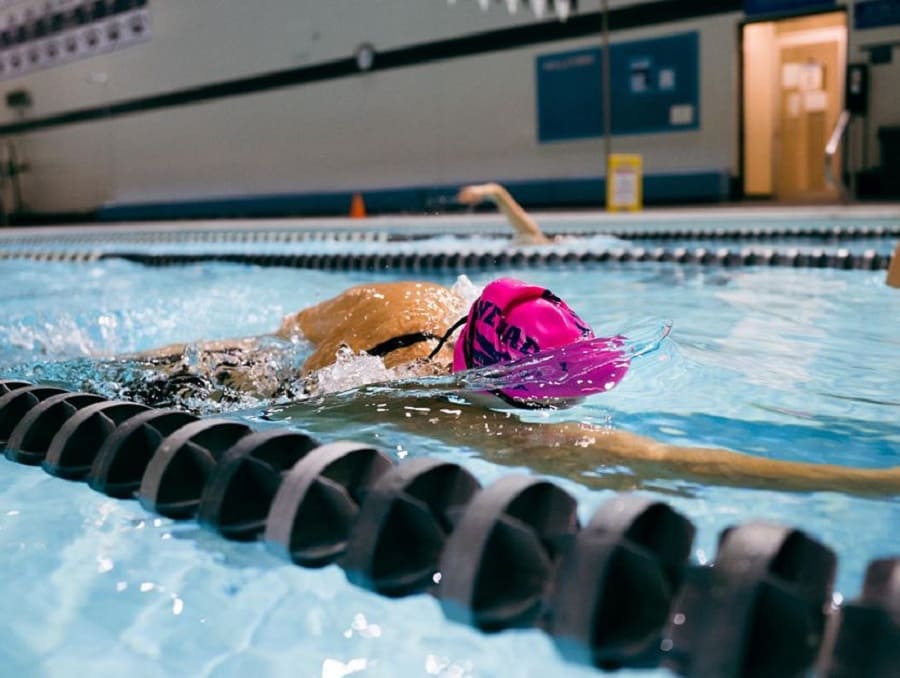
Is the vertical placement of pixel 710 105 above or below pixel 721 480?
above

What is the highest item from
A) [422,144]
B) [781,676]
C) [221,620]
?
[422,144]

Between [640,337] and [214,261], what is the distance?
5.18 m

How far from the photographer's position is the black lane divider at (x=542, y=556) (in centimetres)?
92

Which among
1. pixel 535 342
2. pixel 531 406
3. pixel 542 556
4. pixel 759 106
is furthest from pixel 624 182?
pixel 542 556

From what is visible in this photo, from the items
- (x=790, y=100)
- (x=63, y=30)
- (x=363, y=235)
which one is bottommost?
(x=363, y=235)

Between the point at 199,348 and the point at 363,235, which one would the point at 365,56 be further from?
the point at 199,348

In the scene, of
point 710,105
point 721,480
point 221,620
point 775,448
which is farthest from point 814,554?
point 710,105

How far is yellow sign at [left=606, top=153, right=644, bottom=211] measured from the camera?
31.3 ft

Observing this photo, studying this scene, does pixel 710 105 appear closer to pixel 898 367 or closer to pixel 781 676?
pixel 898 367

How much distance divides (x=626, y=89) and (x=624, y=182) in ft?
8.59

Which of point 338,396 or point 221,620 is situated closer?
point 221,620

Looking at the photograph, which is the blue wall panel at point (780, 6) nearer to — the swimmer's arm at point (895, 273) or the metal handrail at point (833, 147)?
the metal handrail at point (833, 147)

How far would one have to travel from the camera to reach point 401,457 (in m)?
1.90

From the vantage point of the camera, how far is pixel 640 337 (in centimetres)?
278
